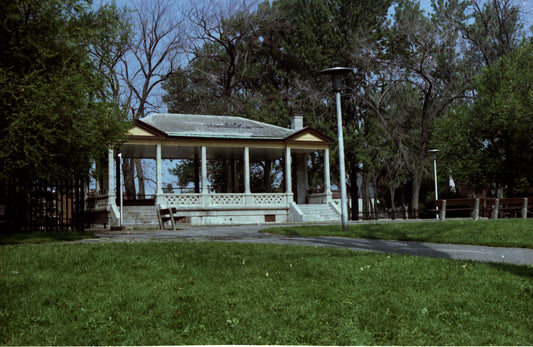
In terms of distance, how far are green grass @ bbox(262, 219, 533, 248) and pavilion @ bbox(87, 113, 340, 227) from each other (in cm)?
1292

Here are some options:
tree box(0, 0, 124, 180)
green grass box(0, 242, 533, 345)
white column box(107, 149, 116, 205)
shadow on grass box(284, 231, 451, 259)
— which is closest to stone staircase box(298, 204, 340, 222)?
white column box(107, 149, 116, 205)

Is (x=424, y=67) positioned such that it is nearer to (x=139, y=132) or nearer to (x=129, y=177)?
(x=139, y=132)

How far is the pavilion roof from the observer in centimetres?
3222

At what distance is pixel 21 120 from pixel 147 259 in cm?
845

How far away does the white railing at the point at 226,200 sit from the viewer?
99.4 ft

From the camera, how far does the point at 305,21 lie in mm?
43281

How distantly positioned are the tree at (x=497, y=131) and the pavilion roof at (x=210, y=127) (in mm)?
10381

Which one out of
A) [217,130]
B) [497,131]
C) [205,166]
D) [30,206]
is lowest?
[30,206]

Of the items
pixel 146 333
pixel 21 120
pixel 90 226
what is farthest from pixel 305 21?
pixel 146 333

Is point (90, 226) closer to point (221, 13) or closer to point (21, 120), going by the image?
point (21, 120)

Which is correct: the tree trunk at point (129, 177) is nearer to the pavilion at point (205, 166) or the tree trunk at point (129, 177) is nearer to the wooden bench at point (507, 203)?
the pavilion at point (205, 166)

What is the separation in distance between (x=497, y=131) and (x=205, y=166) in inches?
692

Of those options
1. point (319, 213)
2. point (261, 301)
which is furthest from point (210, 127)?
point (261, 301)

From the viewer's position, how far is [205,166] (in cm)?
3141
